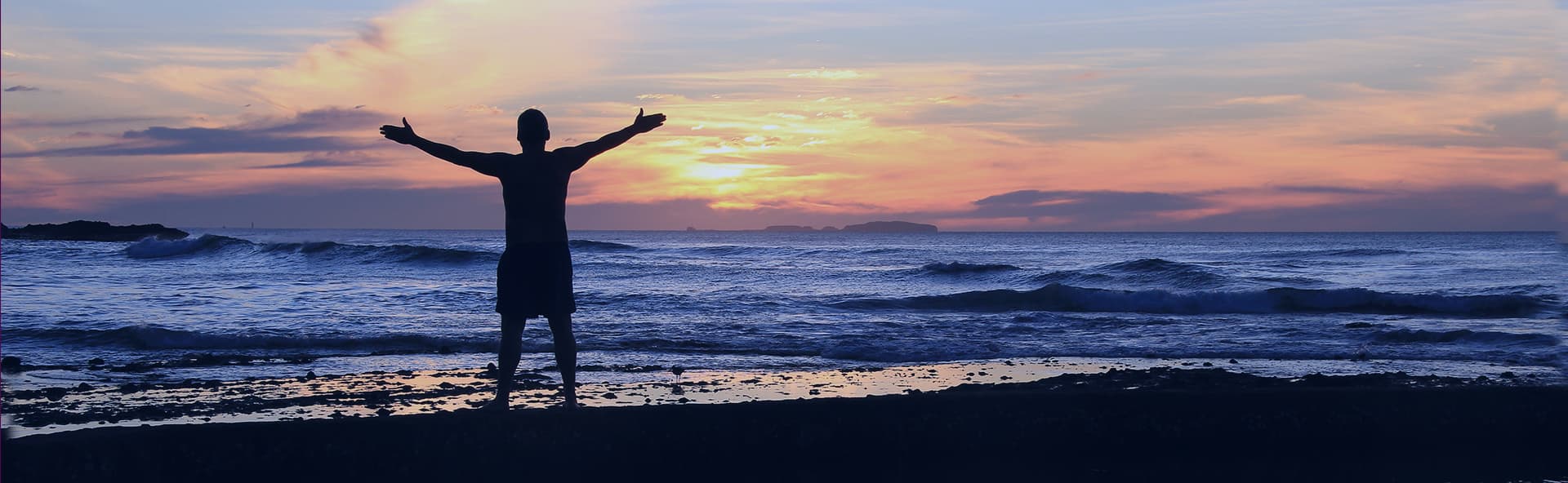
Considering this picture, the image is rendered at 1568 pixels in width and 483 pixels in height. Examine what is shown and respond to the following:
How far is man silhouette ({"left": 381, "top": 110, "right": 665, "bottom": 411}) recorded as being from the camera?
17.9 feet

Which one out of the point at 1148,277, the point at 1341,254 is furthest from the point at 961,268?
the point at 1341,254

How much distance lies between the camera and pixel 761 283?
25.0 m

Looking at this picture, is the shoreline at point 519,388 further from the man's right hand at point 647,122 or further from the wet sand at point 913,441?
the man's right hand at point 647,122

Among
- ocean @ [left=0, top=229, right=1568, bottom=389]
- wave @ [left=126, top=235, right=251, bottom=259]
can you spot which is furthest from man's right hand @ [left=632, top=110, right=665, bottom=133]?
wave @ [left=126, top=235, right=251, bottom=259]

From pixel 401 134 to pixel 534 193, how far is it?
0.69m

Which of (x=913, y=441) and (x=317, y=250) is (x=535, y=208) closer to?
(x=913, y=441)

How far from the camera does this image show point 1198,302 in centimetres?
1964

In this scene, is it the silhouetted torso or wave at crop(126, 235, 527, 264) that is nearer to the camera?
the silhouetted torso

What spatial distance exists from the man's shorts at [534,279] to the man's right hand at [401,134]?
704 mm

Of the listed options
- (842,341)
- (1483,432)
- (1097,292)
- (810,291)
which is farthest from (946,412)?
(810,291)

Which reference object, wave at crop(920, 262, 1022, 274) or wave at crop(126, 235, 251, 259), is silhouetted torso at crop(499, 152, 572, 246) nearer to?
wave at crop(920, 262, 1022, 274)

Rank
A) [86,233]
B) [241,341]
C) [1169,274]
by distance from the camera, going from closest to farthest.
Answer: [241,341] < [1169,274] < [86,233]

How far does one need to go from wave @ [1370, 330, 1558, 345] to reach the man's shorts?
37.8 feet

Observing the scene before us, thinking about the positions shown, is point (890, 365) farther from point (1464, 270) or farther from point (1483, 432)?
point (1464, 270)
